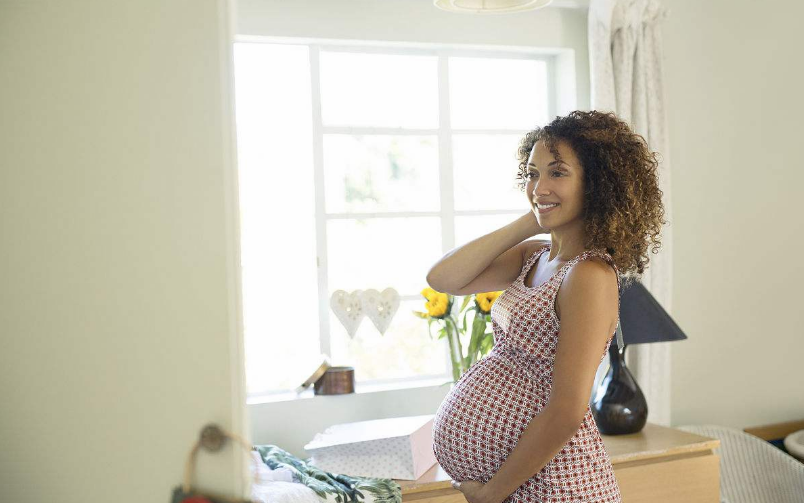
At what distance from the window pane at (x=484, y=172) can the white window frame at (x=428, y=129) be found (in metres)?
0.03

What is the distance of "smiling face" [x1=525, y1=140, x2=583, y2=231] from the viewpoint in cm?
135

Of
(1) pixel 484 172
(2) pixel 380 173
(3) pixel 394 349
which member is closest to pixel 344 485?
(3) pixel 394 349

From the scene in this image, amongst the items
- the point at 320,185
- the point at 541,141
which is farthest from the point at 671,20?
the point at 541,141

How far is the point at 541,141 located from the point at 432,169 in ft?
4.03

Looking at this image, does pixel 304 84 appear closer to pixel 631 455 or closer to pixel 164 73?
pixel 631 455

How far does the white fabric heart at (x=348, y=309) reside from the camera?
7.79 feet

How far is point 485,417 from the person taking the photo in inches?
52.8

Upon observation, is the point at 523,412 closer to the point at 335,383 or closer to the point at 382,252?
the point at 335,383

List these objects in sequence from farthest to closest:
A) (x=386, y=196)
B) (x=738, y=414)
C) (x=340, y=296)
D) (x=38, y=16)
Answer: (x=738, y=414), (x=386, y=196), (x=340, y=296), (x=38, y=16)

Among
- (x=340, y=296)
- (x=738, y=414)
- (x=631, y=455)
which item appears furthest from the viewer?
(x=738, y=414)

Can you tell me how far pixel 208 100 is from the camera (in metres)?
0.61

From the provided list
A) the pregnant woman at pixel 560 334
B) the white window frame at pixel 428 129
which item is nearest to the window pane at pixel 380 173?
the white window frame at pixel 428 129

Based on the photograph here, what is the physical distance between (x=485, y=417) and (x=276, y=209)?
52.2 inches

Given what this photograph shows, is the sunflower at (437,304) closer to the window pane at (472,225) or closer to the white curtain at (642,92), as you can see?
the window pane at (472,225)
